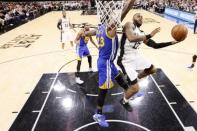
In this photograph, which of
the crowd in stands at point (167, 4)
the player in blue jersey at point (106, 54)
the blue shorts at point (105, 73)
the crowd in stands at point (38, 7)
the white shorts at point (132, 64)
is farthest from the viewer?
the crowd in stands at point (167, 4)

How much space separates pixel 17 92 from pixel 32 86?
466 millimetres

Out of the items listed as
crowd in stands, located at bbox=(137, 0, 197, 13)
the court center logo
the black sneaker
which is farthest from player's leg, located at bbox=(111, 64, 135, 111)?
crowd in stands, located at bbox=(137, 0, 197, 13)

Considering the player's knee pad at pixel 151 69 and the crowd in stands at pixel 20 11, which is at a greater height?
the crowd in stands at pixel 20 11

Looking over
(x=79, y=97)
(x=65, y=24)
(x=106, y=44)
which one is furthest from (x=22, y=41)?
(x=106, y=44)

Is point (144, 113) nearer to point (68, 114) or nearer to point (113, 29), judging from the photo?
point (68, 114)

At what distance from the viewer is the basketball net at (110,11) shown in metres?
3.72

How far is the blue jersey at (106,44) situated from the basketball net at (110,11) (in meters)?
0.21

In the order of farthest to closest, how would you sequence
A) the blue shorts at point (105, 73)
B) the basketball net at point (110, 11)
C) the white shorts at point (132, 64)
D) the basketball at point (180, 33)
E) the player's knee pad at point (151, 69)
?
the player's knee pad at point (151, 69) → the white shorts at point (132, 64) → the basketball at point (180, 33) → the blue shorts at point (105, 73) → the basketball net at point (110, 11)

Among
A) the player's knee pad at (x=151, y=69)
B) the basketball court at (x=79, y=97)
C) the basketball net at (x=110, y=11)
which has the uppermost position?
the basketball net at (x=110, y=11)

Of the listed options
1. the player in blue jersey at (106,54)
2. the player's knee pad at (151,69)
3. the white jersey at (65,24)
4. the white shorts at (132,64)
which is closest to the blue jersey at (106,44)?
the player in blue jersey at (106,54)

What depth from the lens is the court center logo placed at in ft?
37.9

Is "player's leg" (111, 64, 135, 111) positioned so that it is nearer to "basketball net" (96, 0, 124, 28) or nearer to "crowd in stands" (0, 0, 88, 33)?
"basketball net" (96, 0, 124, 28)

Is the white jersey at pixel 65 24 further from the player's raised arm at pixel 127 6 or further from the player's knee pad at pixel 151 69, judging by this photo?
the player's raised arm at pixel 127 6

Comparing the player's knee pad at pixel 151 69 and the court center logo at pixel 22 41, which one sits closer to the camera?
the player's knee pad at pixel 151 69
